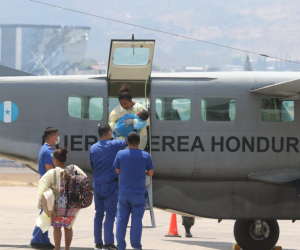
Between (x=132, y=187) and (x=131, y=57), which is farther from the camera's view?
(x=131, y=57)

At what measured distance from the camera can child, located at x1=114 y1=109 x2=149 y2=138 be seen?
11.9m

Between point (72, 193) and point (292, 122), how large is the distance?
180 inches

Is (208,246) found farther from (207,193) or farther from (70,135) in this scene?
(70,135)

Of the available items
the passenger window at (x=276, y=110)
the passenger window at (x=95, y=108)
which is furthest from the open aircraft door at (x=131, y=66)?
the passenger window at (x=276, y=110)

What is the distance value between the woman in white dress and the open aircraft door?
51 centimetres

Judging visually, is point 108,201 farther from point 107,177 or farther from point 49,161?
point 49,161

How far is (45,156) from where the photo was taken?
1193cm

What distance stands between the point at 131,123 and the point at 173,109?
129 centimetres

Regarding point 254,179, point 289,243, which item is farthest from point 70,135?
point 289,243

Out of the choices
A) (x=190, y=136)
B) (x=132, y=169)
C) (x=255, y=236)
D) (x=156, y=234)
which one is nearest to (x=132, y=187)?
(x=132, y=169)

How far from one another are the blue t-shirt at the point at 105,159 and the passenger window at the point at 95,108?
4.43 feet

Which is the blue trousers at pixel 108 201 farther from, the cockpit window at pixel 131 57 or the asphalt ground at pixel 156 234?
the cockpit window at pixel 131 57

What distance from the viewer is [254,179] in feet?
43.0

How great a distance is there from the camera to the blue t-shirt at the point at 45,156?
39.0ft
